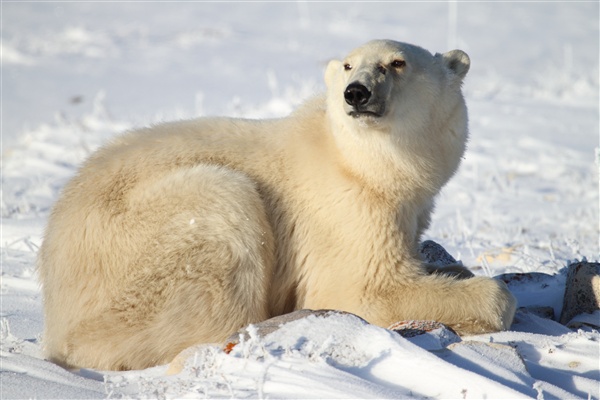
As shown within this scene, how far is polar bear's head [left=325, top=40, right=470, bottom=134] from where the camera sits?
446 cm

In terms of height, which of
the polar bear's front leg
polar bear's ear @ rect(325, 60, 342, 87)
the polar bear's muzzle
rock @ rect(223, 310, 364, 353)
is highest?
polar bear's ear @ rect(325, 60, 342, 87)

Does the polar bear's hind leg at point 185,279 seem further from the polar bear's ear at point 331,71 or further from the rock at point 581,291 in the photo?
the rock at point 581,291

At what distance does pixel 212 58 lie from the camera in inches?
773

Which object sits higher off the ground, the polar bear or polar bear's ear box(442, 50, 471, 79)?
polar bear's ear box(442, 50, 471, 79)

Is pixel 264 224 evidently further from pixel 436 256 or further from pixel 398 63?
pixel 436 256

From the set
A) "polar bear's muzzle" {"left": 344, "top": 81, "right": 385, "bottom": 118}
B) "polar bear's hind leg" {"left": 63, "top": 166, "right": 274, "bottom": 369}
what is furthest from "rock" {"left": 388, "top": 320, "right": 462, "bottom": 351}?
"polar bear's muzzle" {"left": 344, "top": 81, "right": 385, "bottom": 118}

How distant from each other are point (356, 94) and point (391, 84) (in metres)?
0.33

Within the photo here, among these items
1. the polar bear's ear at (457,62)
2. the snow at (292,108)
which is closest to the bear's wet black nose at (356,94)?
the polar bear's ear at (457,62)

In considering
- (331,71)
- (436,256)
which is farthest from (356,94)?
(436,256)

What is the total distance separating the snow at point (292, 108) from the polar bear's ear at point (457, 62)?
1.47 meters

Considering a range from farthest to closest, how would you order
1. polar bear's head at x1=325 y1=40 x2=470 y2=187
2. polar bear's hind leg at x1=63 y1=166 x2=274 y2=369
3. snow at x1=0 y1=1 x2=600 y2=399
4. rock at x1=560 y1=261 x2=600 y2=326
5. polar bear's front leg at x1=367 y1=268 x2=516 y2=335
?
rock at x1=560 y1=261 x2=600 y2=326 < polar bear's head at x1=325 y1=40 x2=470 y2=187 < polar bear's front leg at x1=367 y1=268 x2=516 y2=335 < polar bear's hind leg at x1=63 y1=166 x2=274 y2=369 < snow at x1=0 y1=1 x2=600 y2=399

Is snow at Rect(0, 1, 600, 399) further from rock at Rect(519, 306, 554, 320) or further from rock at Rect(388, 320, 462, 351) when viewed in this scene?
rock at Rect(519, 306, 554, 320)

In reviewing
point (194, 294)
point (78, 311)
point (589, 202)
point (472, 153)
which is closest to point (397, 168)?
point (194, 294)

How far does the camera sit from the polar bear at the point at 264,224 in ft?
13.9
